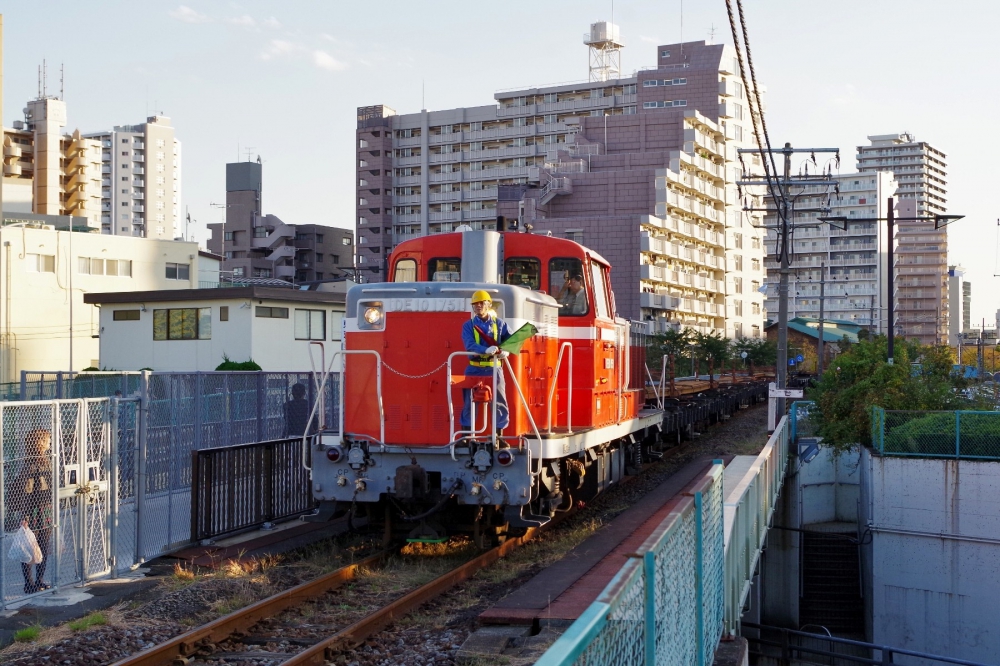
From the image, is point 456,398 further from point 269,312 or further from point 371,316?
point 269,312

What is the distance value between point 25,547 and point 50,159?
8289 cm

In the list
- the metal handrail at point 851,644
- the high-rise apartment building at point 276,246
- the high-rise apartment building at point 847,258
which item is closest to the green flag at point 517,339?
the metal handrail at point 851,644

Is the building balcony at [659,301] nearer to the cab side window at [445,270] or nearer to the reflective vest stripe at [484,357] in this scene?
the cab side window at [445,270]

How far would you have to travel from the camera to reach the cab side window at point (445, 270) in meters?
11.5

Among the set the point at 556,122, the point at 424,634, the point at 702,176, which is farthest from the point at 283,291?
the point at 556,122

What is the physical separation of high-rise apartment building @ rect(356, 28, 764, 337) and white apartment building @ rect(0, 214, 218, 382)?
38.9 feet

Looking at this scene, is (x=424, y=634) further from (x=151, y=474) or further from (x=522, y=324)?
(x=151, y=474)

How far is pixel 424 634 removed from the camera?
7.61m

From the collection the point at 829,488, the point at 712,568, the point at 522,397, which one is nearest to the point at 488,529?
the point at 522,397

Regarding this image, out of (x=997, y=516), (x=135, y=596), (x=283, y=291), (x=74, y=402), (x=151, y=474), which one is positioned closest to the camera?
(x=135, y=596)

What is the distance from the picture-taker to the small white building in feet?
101

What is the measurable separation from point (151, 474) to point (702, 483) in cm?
863

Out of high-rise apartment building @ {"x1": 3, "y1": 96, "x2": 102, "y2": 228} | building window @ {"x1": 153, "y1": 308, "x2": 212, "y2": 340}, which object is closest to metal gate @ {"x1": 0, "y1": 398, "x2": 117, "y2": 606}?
building window @ {"x1": 153, "y1": 308, "x2": 212, "y2": 340}

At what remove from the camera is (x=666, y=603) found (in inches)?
180
